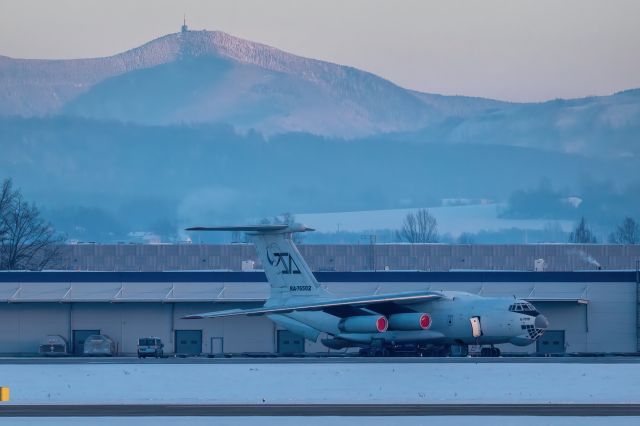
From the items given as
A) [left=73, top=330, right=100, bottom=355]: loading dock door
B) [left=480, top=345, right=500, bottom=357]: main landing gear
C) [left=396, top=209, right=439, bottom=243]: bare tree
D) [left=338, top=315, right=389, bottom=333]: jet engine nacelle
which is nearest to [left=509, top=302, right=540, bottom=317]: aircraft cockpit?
[left=480, top=345, right=500, bottom=357]: main landing gear

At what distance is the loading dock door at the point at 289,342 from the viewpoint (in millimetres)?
63812

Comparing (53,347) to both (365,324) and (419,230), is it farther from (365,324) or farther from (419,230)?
(419,230)

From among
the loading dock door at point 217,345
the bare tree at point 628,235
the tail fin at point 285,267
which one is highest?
the bare tree at point 628,235

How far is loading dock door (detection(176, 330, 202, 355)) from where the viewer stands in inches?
2525

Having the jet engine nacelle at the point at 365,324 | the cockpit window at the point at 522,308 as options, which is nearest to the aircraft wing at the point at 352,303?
the jet engine nacelle at the point at 365,324

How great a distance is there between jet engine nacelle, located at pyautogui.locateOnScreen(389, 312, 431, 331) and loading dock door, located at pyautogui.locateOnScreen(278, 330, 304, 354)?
8191 mm

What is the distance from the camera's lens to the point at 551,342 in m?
62.8
